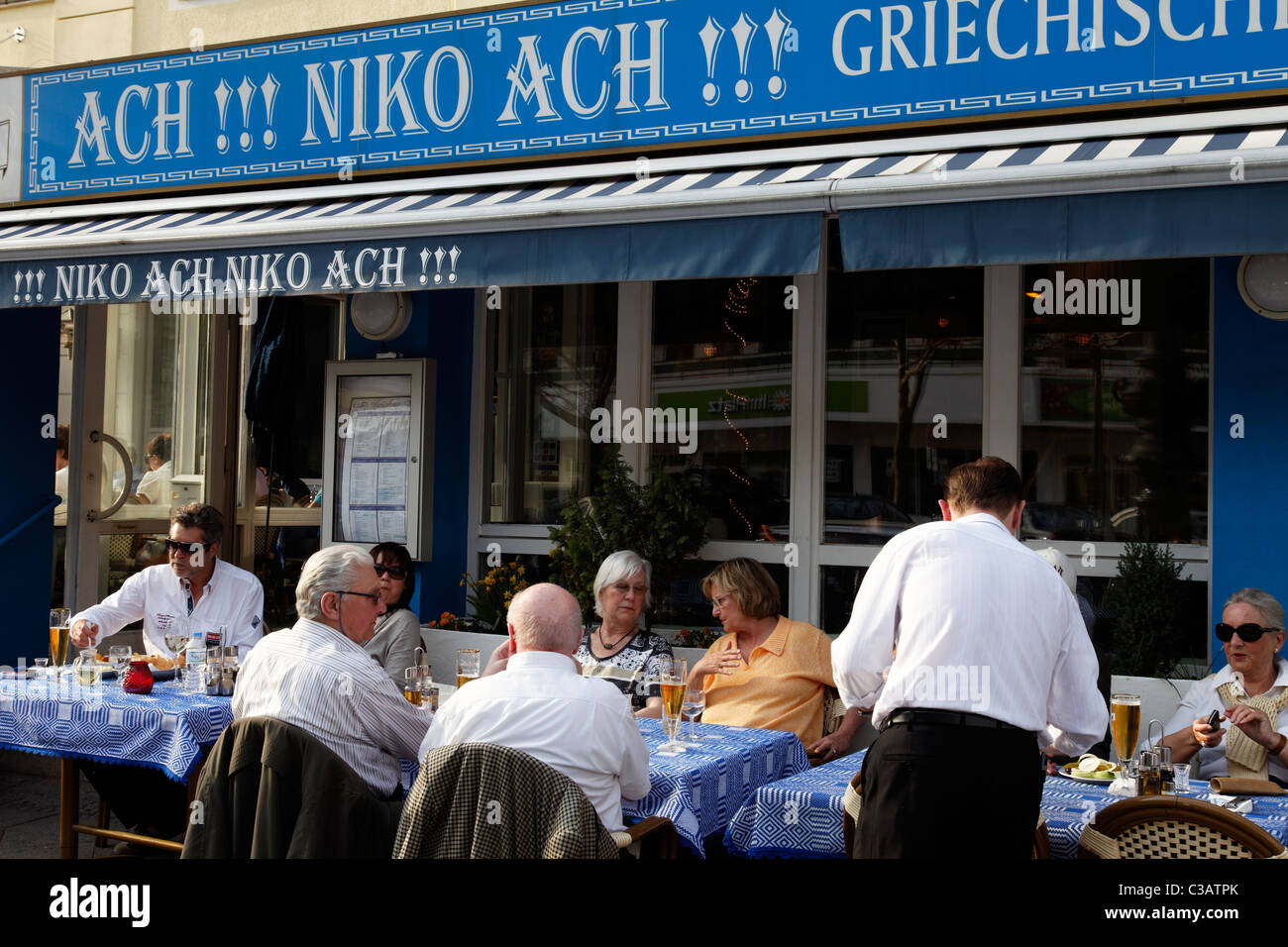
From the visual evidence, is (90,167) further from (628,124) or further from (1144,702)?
(1144,702)

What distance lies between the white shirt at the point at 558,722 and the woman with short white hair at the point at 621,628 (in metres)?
1.96

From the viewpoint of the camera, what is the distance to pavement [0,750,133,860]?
6027 mm

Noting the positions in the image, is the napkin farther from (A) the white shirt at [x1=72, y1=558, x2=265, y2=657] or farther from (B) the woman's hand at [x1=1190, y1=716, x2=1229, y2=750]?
(A) the white shirt at [x1=72, y1=558, x2=265, y2=657]

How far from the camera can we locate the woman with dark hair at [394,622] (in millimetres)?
6176

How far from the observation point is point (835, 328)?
7176 millimetres

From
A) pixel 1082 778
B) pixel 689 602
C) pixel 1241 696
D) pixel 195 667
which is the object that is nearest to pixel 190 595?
pixel 195 667

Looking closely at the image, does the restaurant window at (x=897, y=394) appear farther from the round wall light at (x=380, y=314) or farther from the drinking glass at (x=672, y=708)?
the drinking glass at (x=672, y=708)

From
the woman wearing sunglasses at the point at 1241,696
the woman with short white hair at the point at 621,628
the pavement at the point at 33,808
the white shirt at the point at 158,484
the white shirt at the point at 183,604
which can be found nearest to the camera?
the woman wearing sunglasses at the point at 1241,696

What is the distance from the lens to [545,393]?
7.91m

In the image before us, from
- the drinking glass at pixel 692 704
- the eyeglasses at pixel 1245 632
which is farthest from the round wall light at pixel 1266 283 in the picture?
the drinking glass at pixel 692 704

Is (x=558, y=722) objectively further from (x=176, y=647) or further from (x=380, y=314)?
(x=380, y=314)

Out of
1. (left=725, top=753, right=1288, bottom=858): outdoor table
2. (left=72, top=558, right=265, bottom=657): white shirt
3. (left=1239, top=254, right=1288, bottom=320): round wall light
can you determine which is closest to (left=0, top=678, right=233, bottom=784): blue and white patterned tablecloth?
(left=72, top=558, right=265, bottom=657): white shirt

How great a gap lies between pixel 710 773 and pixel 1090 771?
1224 mm
